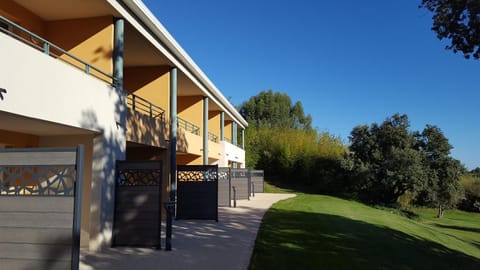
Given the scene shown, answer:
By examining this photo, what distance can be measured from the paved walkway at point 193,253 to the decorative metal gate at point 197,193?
38.1 inches

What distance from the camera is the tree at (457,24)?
312 inches

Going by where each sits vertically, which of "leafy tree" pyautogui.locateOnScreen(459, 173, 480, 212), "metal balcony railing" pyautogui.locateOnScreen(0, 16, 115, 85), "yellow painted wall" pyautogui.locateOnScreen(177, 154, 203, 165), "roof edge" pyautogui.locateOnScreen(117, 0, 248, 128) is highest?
"roof edge" pyautogui.locateOnScreen(117, 0, 248, 128)

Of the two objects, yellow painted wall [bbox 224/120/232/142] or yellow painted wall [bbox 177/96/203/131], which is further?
yellow painted wall [bbox 224/120/232/142]

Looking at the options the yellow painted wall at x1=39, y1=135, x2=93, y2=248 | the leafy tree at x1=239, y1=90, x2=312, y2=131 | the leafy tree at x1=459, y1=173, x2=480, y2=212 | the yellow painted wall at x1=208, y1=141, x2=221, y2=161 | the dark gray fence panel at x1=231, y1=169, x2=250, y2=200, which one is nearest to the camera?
the yellow painted wall at x1=39, y1=135, x2=93, y2=248

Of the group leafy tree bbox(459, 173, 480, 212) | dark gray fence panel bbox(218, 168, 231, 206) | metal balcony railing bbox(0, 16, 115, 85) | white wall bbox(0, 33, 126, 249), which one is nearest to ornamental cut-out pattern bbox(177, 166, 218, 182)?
white wall bbox(0, 33, 126, 249)

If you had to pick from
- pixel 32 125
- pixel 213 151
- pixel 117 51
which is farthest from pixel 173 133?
pixel 213 151

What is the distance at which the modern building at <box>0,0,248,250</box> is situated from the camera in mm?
5477

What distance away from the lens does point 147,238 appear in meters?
7.46

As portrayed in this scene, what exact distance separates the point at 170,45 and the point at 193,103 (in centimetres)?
607

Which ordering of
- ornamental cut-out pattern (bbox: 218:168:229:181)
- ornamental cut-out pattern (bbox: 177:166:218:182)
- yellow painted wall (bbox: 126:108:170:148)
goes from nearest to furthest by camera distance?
yellow painted wall (bbox: 126:108:170:148) → ornamental cut-out pattern (bbox: 177:166:218:182) → ornamental cut-out pattern (bbox: 218:168:229:181)

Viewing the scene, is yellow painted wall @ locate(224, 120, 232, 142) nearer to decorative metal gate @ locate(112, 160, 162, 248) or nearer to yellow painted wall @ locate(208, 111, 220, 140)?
yellow painted wall @ locate(208, 111, 220, 140)

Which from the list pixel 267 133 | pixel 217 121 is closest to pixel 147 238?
pixel 217 121

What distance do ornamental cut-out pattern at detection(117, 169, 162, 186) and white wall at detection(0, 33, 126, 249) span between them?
7.9 inches

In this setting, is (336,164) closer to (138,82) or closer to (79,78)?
(138,82)
